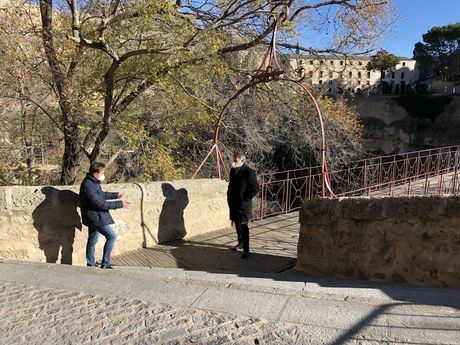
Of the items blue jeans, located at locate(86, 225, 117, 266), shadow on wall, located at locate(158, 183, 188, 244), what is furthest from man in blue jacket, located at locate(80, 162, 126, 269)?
shadow on wall, located at locate(158, 183, 188, 244)

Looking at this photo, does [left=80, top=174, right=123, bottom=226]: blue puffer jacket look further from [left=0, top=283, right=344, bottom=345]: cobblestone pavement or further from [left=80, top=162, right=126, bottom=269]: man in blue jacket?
[left=0, top=283, right=344, bottom=345]: cobblestone pavement

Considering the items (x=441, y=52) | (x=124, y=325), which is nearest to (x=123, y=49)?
(x=124, y=325)

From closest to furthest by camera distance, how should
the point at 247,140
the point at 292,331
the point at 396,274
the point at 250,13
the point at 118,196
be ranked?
the point at 292,331 → the point at 396,274 → the point at 118,196 → the point at 250,13 → the point at 247,140

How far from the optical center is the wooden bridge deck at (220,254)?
18.6ft

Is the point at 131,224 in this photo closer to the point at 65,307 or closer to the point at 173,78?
the point at 65,307

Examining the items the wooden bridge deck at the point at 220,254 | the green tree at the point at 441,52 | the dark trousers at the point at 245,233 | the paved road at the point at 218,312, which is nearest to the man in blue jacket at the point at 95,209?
the wooden bridge deck at the point at 220,254

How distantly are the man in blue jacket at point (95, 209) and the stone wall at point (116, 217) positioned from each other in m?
0.35

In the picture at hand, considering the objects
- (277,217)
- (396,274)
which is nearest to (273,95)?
(277,217)

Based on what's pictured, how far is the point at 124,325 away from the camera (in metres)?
3.09

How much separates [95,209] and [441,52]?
65104mm

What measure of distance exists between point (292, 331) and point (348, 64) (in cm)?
1167

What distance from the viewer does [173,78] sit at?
34.2ft

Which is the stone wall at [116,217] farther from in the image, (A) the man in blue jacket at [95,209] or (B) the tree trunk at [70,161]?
(B) the tree trunk at [70,161]

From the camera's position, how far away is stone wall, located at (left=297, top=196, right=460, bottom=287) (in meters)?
4.41
